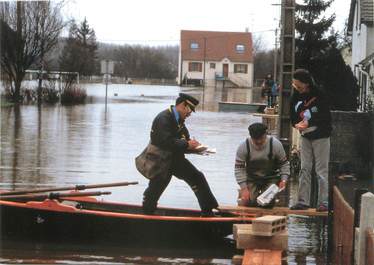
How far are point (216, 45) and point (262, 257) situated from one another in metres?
103

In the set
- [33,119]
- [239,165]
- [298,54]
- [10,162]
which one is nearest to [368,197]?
[239,165]

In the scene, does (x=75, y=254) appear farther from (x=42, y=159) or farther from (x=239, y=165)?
(x=42, y=159)

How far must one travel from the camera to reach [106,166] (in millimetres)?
A: 15586

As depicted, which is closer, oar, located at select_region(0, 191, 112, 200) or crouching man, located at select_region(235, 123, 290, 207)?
crouching man, located at select_region(235, 123, 290, 207)

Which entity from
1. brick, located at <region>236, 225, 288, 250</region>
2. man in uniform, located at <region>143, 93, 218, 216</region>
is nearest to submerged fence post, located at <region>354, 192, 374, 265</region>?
brick, located at <region>236, 225, 288, 250</region>

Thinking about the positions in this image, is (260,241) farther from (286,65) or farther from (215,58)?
(215,58)

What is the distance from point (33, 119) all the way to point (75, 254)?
20937 mm

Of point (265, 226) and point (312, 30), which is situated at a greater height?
point (312, 30)

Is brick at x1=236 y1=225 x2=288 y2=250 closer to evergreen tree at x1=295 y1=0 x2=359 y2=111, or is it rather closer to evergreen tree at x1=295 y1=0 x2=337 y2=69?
evergreen tree at x1=295 y1=0 x2=359 y2=111

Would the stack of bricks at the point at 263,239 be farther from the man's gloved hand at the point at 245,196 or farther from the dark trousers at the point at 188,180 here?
the dark trousers at the point at 188,180

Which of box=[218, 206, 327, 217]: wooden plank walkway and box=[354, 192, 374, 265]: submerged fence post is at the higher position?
box=[354, 192, 374, 265]: submerged fence post

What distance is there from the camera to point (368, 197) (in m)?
5.88

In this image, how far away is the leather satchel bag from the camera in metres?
8.91

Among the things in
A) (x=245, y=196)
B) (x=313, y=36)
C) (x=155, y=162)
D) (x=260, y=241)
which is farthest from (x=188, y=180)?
(x=313, y=36)
